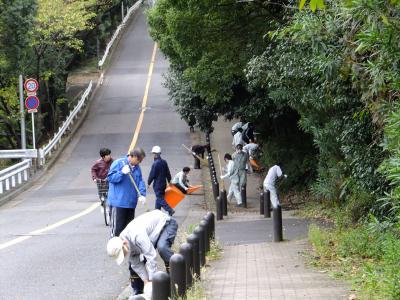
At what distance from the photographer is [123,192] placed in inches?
489

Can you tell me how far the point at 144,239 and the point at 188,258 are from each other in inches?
29.7

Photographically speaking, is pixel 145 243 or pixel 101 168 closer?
pixel 145 243

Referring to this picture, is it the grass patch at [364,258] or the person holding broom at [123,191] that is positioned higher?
the person holding broom at [123,191]

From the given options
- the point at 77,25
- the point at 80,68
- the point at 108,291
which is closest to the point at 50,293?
the point at 108,291

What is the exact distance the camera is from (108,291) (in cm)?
1084

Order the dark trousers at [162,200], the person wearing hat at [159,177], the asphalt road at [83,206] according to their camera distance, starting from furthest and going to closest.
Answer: the dark trousers at [162,200] → the person wearing hat at [159,177] → the asphalt road at [83,206]

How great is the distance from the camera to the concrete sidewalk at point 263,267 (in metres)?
9.56

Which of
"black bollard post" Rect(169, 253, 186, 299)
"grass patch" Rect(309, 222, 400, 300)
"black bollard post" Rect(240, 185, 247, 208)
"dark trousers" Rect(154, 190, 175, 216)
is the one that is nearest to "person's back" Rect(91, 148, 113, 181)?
"dark trousers" Rect(154, 190, 175, 216)

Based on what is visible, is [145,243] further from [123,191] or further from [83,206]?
[83,206]

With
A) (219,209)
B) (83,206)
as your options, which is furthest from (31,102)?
(219,209)

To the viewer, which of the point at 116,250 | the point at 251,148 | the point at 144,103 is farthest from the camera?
the point at 144,103

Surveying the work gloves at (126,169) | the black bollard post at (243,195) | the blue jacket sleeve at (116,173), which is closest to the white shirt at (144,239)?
the work gloves at (126,169)

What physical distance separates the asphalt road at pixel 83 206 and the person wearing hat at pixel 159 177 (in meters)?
1.39

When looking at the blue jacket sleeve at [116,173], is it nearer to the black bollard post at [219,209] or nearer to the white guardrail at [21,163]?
the black bollard post at [219,209]
